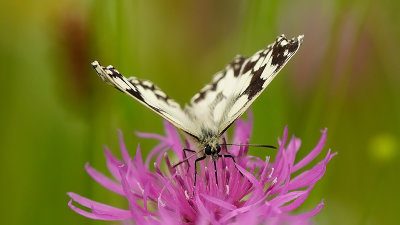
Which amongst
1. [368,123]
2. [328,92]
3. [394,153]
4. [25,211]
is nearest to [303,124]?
[328,92]

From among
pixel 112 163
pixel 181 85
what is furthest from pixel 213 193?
pixel 181 85

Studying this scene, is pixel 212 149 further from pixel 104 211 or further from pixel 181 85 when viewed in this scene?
pixel 181 85

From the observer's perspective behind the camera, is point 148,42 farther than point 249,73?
Yes

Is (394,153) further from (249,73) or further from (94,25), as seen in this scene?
(94,25)

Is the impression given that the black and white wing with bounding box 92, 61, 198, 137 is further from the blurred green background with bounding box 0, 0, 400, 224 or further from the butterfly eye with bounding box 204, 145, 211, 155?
the blurred green background with bounding box 0, 0, 400, 224

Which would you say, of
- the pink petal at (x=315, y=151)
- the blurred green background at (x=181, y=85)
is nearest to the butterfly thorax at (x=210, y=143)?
the pink petal at (x=315, y=151)

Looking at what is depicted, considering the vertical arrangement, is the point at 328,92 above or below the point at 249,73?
above

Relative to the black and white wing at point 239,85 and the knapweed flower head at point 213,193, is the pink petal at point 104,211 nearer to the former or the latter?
the knapweed flower head at point 213,193
